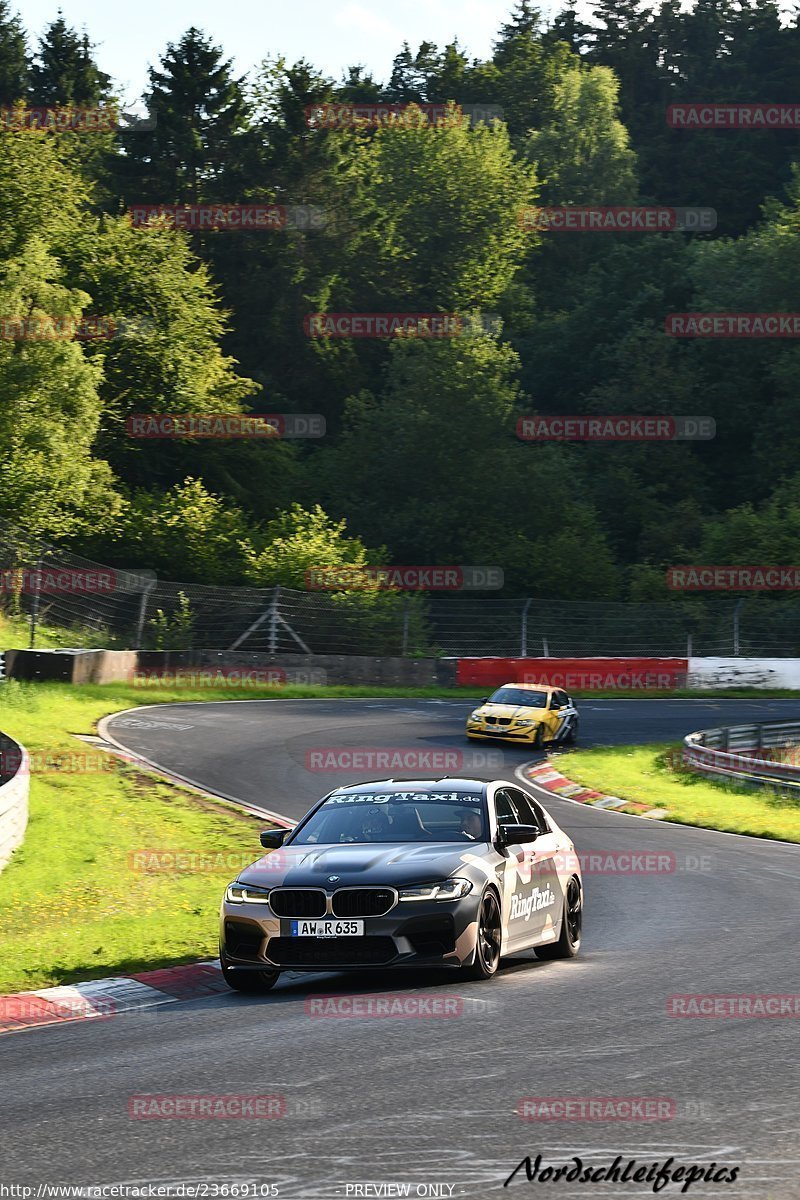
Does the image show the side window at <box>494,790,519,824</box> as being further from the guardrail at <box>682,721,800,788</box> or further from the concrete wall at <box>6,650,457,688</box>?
the concrete wall at <box>6,650,457,688</box>

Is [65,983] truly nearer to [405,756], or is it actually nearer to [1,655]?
[405,756]

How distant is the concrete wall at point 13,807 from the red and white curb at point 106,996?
14.6 ft

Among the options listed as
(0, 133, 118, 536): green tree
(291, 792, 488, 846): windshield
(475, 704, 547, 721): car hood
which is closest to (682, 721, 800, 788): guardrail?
(475, 704, 547, 721): car hood

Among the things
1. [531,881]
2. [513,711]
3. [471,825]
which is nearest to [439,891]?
[471,825]

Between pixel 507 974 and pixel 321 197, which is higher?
pixel 321 197

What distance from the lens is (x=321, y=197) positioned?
78688 mm

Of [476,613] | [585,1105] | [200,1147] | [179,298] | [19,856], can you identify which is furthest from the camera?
[179,298]

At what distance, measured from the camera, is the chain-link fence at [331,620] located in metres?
37.1

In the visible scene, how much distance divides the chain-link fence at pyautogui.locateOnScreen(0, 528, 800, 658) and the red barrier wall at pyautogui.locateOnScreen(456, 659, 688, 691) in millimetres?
851

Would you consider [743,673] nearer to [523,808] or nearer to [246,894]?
[523,808]

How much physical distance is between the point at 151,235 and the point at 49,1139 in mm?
56269

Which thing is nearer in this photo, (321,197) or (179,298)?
(179,298)

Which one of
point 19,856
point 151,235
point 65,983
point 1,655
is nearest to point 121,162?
point 151,235

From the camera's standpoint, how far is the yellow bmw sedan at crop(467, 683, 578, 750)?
30.7m
